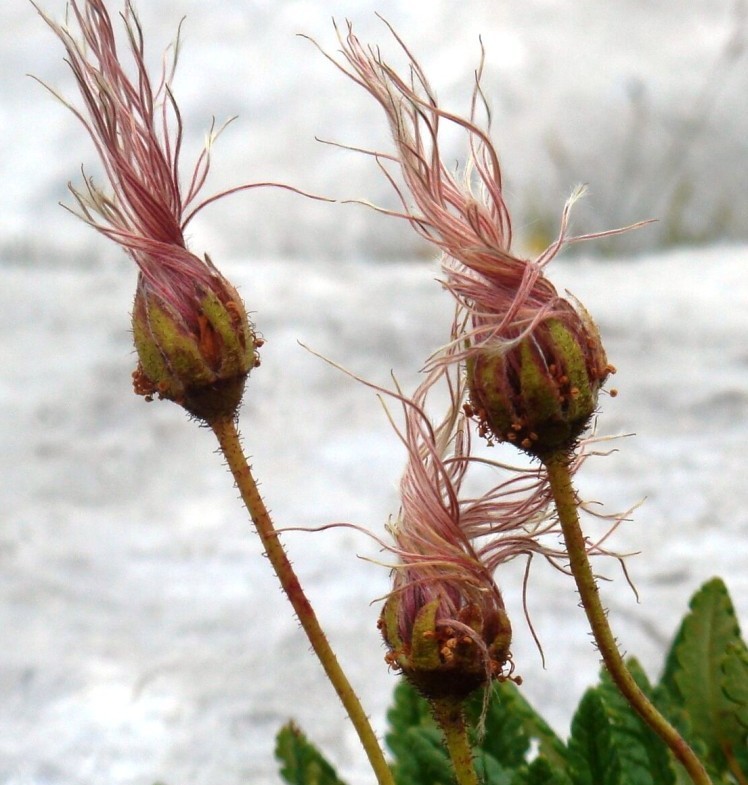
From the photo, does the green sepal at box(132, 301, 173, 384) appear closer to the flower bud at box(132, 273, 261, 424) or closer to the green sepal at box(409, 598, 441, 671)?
the flower bud at box(132, 273, 261, 424)

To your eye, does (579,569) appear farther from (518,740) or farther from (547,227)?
(547,227)

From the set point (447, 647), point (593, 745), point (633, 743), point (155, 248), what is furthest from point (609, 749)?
point (155, 248)

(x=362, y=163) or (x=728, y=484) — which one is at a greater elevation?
(x=362, y=163)

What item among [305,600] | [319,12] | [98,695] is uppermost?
[319,12]

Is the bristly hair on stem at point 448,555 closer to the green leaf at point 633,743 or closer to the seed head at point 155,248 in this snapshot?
the seed head at point 155,248

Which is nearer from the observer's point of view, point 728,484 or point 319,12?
point 728,484

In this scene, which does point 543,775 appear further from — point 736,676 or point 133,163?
point 133,163

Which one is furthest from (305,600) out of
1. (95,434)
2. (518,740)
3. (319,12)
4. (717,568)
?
(319,12)
